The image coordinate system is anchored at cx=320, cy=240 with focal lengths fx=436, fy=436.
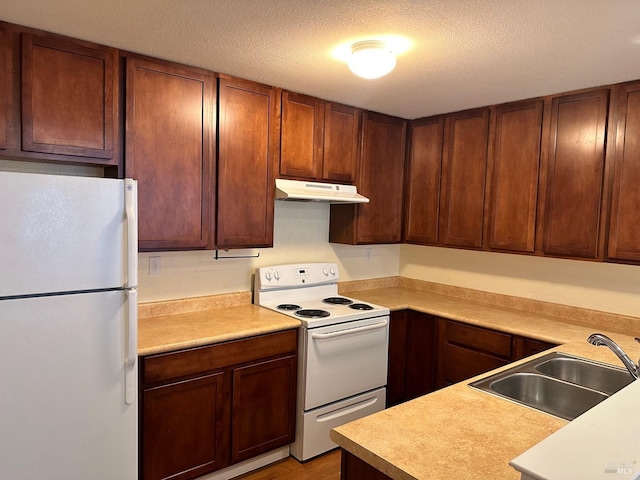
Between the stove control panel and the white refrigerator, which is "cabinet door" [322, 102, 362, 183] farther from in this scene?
the white refrigerator

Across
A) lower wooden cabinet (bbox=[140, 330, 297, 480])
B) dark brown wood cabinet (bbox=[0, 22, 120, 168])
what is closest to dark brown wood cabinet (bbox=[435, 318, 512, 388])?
lower wooden cabinet (bbox=[140, 330, 297, 480])

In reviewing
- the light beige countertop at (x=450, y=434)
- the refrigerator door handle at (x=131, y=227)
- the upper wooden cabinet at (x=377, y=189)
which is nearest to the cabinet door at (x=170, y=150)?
the refrigerator door handle at (x=131, y=227)

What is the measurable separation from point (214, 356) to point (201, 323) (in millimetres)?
289

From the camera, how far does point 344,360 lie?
2871 millimetres

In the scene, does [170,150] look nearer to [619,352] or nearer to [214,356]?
[214,356]

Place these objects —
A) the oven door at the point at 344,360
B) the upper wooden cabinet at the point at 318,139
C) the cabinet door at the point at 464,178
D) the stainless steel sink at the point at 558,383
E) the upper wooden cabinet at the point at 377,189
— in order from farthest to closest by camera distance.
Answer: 1. the upper wooden cabinet at the point at 377,189
2. the cabinet door at the point at 464,178
3. the upper wooden cabinet at the point at 318,139
4. the oven door at the point at 344,360
5. the stainless steel sink at the point at 558,383

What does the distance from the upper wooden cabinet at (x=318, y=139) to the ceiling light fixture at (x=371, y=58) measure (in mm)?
876

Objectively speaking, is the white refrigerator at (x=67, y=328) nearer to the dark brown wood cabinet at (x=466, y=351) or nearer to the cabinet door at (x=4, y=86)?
the cabinet door at (x=4, y=86)

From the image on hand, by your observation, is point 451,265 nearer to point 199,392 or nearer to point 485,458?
point 199,392

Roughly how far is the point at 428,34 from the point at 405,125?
1.77 metres

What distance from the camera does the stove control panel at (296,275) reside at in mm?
3070

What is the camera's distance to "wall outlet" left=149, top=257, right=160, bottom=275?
8.83ft

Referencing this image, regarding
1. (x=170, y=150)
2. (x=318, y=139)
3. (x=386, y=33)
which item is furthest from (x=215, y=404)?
(x=386, y=33)

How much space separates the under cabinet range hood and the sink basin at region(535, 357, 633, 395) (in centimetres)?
166
